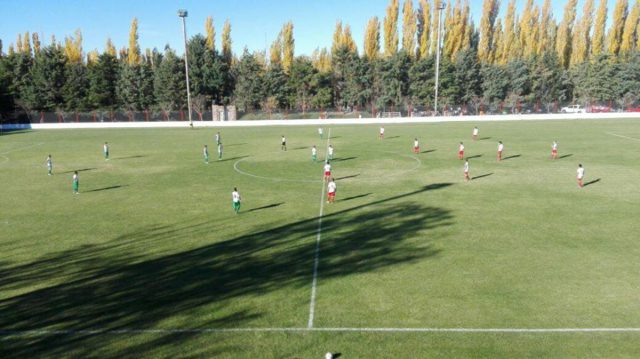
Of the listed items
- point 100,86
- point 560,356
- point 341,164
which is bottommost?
point 560,356

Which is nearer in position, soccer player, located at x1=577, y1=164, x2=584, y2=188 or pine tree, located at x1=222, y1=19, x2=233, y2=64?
soccer player, located at x1=577, y1=164, x2=584, y2=188

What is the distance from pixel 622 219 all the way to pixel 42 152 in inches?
1888

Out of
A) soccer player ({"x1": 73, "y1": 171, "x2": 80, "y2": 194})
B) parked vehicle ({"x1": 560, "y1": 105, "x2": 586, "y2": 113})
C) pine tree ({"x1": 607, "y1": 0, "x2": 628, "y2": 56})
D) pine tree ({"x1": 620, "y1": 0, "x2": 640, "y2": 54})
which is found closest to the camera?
soccer player ({"x1": 73, "y1": 171, "x2": 80, "y2": 194})

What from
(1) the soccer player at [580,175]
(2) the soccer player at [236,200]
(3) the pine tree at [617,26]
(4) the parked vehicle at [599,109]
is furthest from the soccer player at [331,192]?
(3) the pine tree at [617,26]

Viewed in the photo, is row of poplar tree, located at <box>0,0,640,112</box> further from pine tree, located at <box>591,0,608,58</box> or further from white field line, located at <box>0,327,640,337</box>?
white field line, located at <box>0,327,640,337</box>

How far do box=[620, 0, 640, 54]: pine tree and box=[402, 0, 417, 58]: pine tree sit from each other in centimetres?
4226

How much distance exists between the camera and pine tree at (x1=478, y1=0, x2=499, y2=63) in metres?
96.3

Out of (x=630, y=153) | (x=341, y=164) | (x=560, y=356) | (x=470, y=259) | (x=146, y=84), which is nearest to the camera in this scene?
(x=560, y=356)

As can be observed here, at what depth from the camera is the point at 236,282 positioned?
45.4ft

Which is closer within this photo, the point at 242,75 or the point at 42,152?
the point at 42,152

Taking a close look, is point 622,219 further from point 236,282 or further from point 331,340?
point 236,282

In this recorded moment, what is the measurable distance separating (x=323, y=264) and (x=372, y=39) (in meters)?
91.5

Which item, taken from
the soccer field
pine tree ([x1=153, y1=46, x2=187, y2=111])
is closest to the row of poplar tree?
pine tree ([x1=153, y1=46, x2=187, y2=111])

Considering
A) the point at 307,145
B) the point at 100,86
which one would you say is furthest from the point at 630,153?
the point at 100,86
